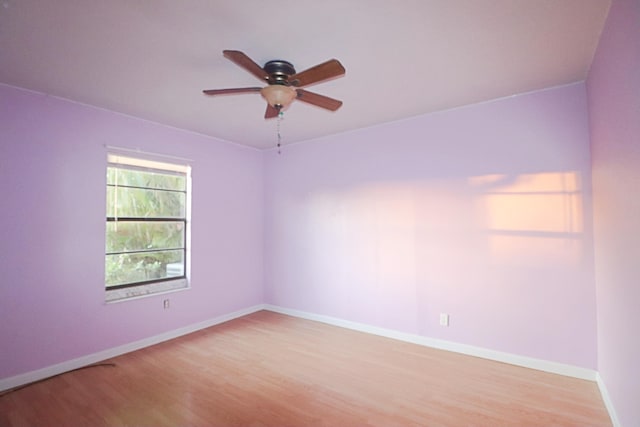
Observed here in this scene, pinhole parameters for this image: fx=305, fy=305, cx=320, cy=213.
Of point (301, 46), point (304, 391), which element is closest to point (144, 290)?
point (304, 391)

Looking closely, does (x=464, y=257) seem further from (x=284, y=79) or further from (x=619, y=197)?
(x=284, y=79)

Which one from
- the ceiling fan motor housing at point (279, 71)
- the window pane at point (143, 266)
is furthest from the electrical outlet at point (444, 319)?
the window pane at point (143, 266)

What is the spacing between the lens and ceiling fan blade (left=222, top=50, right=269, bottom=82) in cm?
167

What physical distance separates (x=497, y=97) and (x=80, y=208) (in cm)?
423

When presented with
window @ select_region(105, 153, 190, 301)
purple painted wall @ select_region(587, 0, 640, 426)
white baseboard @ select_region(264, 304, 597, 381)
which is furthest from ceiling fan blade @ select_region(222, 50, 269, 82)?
white baseboard @ select_region(264, 304, 597, 381)

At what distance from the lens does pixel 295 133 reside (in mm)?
4117

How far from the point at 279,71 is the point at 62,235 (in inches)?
101

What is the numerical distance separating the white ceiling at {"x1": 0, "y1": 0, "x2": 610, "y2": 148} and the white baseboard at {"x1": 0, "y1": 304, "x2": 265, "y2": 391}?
2494mm

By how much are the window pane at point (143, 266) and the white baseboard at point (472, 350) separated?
1.94m

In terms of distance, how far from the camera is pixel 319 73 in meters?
1.91

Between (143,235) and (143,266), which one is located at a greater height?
(143,235)

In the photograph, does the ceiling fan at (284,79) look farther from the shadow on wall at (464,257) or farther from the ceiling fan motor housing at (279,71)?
the shadow on wall at (464,257)

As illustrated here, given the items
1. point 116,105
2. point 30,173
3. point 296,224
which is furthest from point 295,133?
point 30,173

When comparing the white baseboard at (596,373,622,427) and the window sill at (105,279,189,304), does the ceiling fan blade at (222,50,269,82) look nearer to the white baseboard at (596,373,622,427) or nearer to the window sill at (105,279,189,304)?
the window sill at (105,279,189,304)
